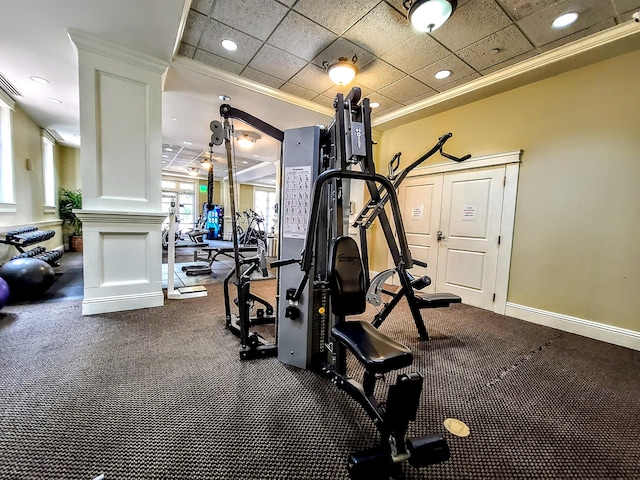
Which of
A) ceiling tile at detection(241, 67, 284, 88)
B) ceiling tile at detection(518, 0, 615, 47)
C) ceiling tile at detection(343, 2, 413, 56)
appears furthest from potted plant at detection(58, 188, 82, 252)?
ceiling tile at detection(518, 0, 615, 47)

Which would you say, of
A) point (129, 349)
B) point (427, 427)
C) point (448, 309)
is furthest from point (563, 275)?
point (129, 349)

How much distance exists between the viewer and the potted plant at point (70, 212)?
6719 mm

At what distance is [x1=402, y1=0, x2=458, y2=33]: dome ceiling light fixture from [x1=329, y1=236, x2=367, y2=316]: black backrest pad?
196 centimetres

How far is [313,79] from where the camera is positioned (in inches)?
137

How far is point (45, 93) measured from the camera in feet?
12.9

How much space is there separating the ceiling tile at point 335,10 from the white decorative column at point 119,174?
5.60 feet

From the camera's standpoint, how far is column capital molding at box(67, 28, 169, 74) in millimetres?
2531

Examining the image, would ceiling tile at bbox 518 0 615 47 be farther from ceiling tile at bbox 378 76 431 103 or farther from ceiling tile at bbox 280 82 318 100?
ceiling tile at bbox 280 82 318 100

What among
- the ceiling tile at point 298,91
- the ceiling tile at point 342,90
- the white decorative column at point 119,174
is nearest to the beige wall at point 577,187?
the ceiling tile at point 342,90

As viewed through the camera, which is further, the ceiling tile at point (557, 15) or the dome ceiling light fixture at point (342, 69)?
the dome ceiling light fixture at point (342, 69)

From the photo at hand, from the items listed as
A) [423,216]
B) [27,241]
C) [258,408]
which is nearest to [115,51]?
[27,241]

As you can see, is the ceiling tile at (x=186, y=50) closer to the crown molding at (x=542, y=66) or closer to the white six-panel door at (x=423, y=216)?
the crown molding at (x=542, y=66)

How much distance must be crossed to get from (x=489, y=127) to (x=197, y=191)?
11.5m

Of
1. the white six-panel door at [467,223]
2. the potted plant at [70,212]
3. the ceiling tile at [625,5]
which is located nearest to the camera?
the ceiling tile at [625,5]
